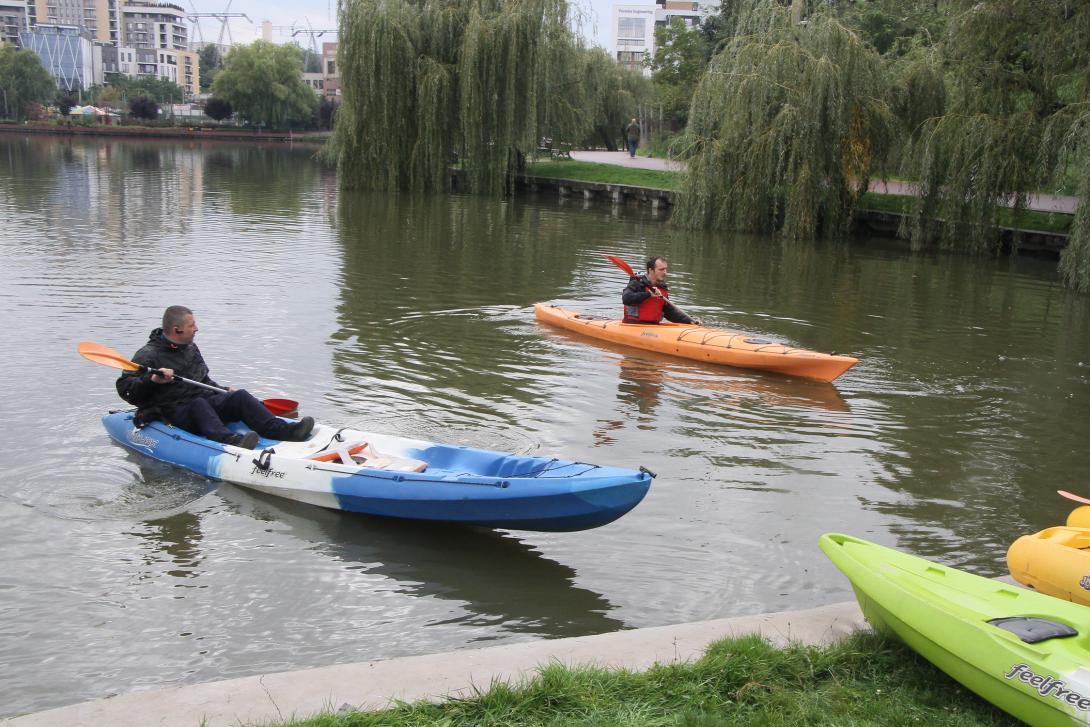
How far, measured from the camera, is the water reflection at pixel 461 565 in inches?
215

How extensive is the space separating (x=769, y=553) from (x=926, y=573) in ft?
6.14

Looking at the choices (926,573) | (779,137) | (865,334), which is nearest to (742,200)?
(779,137)

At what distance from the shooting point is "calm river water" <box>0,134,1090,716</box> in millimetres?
5438

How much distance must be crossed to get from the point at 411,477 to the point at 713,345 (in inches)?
221

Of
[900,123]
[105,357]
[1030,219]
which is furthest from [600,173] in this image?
[105,357]

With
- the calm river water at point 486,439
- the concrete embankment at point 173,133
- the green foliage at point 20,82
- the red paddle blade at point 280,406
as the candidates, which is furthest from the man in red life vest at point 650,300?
the green foliage at point 20,82

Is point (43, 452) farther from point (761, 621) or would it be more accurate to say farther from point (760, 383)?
point (760, 383)

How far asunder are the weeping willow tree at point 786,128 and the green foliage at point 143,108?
272 feet

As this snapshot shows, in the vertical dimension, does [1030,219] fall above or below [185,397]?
above

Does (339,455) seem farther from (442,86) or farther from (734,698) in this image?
(442,86)

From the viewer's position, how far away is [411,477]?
6.19 m

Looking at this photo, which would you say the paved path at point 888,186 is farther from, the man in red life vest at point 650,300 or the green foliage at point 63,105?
the green foliage at point 63,105

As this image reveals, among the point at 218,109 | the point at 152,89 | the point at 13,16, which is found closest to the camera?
the point at 218,109

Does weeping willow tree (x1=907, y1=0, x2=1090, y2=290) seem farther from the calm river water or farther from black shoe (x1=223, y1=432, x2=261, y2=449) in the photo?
black shoe (x1=223, y1=432, x2=261, y2=449)
